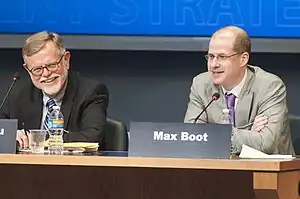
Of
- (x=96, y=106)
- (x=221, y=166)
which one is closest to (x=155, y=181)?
(x=221, y=166)

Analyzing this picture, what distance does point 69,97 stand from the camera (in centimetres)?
337

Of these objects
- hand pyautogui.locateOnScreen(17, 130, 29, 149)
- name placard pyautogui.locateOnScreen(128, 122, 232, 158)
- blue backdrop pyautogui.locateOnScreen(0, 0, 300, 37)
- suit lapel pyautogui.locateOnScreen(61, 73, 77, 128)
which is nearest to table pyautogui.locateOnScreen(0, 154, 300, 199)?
name placard pyautogui.locateOnScreen(128, 122, 232, 158)

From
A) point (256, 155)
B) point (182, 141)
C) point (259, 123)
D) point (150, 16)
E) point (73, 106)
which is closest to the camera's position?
point (182, 141)

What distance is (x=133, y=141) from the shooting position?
2293mm

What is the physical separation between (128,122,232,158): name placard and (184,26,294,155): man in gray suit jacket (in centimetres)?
105

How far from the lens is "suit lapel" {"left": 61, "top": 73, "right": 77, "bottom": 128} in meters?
3.31

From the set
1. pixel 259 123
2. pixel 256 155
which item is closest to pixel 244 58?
pixel 259 123

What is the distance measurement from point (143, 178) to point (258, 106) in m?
1.08

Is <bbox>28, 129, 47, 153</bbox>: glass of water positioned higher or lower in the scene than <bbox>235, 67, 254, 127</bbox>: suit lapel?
lower

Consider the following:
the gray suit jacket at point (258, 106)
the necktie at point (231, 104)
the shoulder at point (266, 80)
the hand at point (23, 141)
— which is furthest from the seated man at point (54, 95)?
the shoulder at point (266, 80)

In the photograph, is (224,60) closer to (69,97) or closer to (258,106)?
(258,106)

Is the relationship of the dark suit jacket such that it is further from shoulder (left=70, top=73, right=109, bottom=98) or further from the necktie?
the necktie

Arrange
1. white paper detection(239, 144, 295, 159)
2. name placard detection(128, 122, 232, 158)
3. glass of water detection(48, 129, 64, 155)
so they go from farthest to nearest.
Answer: glass of water detection(48, 129, 64, 155)
white paper detection(239, 144, 295, 159)
name placard detection(128, 122, 232, 158)

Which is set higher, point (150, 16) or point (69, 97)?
point (150, 16)
